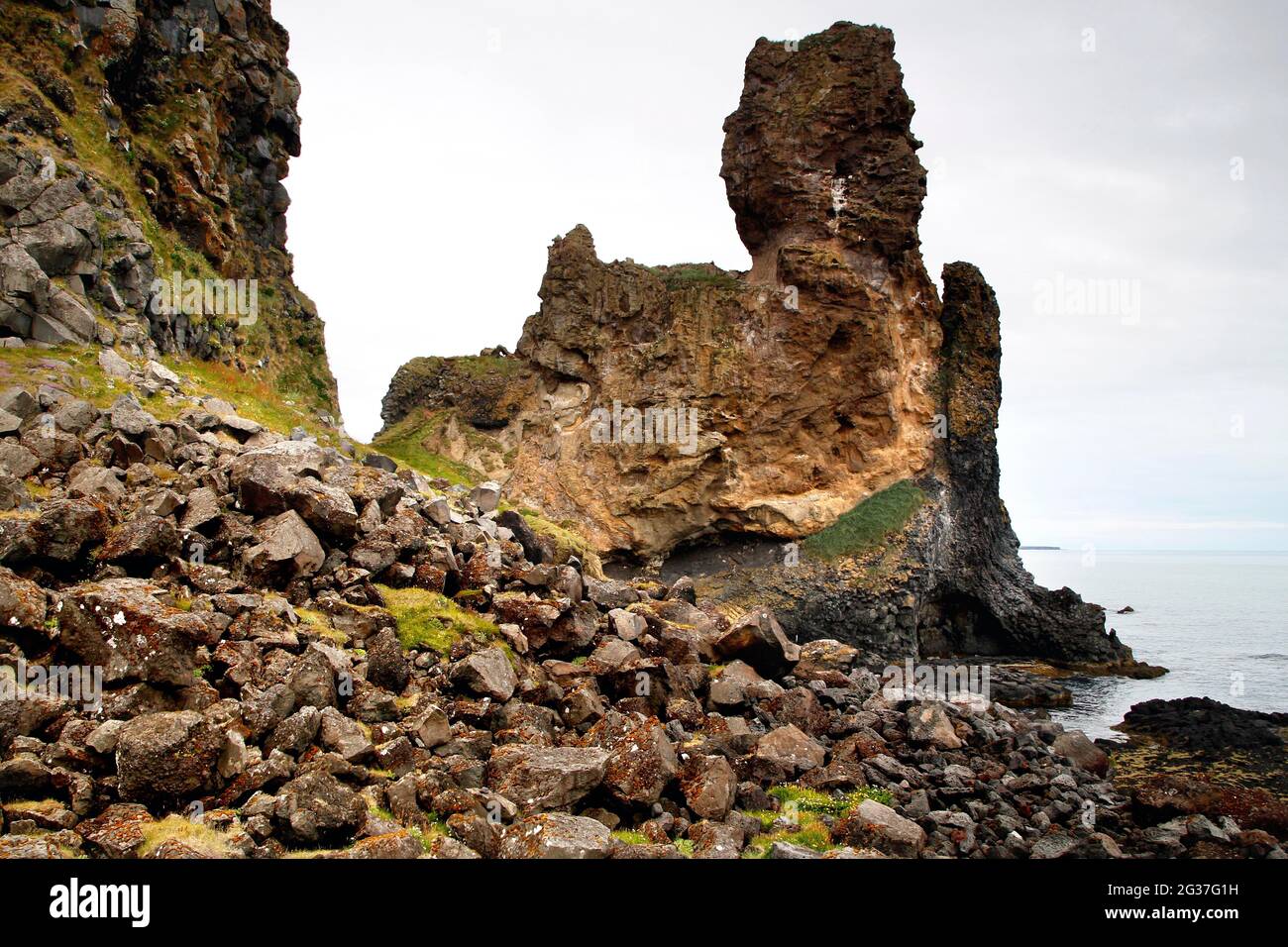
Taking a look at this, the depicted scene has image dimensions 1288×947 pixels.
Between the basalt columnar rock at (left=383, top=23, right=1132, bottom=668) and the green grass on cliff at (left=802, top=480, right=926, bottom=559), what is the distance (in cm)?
12

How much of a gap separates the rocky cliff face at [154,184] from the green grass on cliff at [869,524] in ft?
94.6

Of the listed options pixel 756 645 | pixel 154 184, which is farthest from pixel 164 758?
pixel 154 184

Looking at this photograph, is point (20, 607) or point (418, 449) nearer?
point (20, 607)

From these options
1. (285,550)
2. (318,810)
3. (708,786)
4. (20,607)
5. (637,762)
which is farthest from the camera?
(285,550)

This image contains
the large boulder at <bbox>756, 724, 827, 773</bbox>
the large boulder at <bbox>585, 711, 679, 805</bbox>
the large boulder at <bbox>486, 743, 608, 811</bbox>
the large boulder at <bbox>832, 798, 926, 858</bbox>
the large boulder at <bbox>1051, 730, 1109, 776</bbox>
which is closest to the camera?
the large boulder at <bbox>486, 743, 608, 811</bbox>

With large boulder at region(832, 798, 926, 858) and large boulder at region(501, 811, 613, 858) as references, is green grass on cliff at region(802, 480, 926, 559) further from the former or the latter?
large boulder at region(501, 811, 613, 858)

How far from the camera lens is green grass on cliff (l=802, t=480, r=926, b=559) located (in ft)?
156

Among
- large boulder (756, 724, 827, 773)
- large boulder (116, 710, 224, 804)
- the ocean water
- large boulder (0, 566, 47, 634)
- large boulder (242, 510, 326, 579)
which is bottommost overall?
the ocean water

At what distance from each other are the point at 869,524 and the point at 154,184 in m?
39.4

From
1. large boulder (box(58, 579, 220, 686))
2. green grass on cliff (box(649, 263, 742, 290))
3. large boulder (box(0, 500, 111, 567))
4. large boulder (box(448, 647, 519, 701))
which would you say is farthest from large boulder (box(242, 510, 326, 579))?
green grass on cliff (box(649, 263, 742, 290))

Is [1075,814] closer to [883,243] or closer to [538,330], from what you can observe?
[883,243]

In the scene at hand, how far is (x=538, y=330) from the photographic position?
54000 mm

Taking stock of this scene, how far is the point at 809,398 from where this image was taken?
50.1 m

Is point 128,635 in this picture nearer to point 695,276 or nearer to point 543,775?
point 543,775
